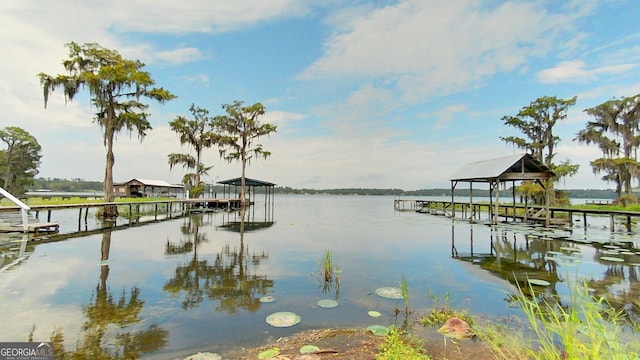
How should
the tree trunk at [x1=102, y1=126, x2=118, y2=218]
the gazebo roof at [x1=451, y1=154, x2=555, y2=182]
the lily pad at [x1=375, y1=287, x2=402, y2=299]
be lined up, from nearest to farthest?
the lily pad at [x1=375, y1=287, x2=402, y2=299], the gazebo roof at [x1=451, y1=154, x2=555, y2=182], the tree trunk at [x1=102, y1=126, x2=118, y2=218]

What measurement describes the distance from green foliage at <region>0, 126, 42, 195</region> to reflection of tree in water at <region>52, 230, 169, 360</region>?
126ft

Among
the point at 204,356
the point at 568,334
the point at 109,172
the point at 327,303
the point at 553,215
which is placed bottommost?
the point at 327,303

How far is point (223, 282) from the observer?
6.55 meters

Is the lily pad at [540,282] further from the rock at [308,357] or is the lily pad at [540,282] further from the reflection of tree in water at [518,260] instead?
the rock at [308,357]

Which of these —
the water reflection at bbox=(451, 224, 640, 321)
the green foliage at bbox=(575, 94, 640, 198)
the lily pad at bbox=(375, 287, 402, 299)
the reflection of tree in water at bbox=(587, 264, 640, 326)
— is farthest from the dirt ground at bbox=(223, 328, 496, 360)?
the green foliage at bbox=(575, 94, 640, 198)

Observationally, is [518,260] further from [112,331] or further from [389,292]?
[112,331]

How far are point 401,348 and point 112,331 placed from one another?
391 cm

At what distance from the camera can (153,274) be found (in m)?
7.05

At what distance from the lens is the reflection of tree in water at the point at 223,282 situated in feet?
17.8

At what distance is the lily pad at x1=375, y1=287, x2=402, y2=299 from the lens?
227 inches

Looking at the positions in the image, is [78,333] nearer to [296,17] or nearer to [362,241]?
[362,241]

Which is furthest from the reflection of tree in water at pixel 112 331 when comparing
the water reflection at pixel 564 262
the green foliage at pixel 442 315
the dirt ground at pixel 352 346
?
the water reflection at pixel 564 262

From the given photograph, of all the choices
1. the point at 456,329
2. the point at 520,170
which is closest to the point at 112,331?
the point at 456,329

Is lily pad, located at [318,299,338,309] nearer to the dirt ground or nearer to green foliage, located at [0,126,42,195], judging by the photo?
the dirt ground
